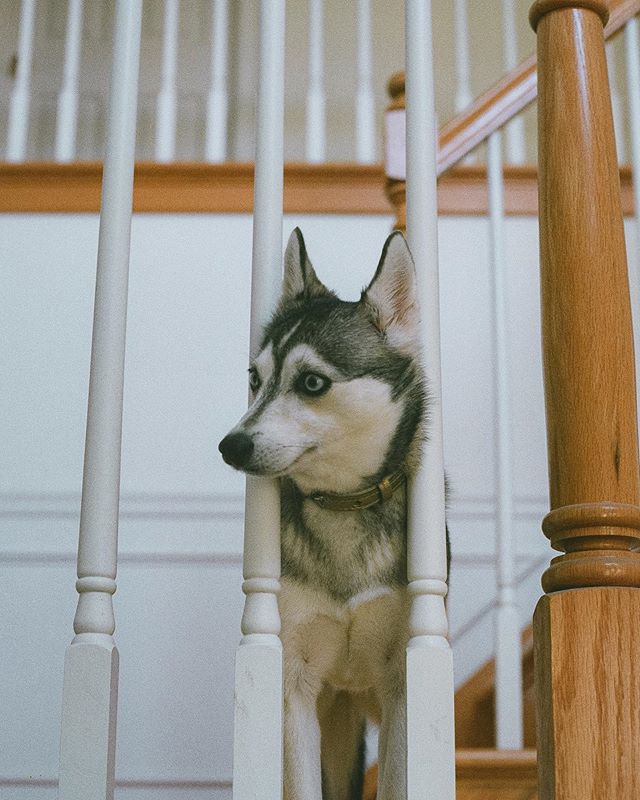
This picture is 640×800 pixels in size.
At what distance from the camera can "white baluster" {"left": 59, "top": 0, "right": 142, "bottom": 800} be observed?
0.84 m

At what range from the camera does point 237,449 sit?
1.02m

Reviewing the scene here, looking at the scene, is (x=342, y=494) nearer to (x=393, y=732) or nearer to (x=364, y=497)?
(x=364, y=497)

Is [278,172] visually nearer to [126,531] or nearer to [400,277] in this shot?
[400,277]

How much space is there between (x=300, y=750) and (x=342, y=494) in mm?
331

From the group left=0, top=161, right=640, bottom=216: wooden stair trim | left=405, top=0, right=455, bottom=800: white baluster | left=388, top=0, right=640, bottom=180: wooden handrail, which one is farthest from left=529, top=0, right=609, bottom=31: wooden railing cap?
left=0, top=161, right=640, bottom=216: wooden stair trim

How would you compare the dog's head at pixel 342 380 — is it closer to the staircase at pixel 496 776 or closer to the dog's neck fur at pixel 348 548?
the dog's neck fur at pixel 348 548

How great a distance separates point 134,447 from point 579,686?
1843 mm

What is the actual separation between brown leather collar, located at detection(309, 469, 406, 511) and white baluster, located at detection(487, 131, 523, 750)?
26.0 inches

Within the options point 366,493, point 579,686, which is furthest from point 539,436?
point 579,686

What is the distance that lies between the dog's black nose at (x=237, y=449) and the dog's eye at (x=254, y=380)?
145 mm

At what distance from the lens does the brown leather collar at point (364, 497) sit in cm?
118

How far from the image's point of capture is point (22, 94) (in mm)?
2975

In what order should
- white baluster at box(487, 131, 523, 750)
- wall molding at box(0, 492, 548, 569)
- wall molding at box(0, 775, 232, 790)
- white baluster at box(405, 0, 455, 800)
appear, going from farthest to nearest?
wall molding at box(0, 492, 548, 569) → wall molding at box(0, 775, 232, 790) → white baluster at box(487, 131, 523, 750) → white baluster at box(405, 0, 455, 800)

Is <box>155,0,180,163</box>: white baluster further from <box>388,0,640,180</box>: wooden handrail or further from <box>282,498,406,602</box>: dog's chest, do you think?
<box>282,498,406,602</box>: dog's chest
